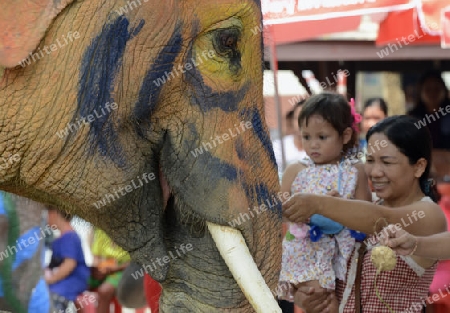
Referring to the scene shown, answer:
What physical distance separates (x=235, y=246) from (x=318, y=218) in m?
1.19

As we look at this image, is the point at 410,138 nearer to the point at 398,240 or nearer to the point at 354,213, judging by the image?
the point at 354,213

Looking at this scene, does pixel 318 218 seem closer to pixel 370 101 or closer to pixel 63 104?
pixel 63 104

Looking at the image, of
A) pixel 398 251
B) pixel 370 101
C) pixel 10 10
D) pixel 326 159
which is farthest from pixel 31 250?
pixel 370 101

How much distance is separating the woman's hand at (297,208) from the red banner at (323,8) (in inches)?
92.3

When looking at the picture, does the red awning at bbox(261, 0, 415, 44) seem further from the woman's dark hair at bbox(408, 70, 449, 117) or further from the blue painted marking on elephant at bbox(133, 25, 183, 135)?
the blue painted marking on elephant at bbox(133, 25, 183, 135)

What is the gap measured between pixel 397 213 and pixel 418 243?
0.93 ft

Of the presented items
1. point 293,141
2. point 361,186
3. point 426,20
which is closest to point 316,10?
point 426,20

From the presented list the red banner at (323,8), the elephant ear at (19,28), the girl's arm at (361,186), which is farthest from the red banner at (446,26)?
the elephant ear at (19,28)

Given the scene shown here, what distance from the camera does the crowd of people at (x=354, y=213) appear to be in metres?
3.25

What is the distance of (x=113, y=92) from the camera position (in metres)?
Result: 2.17

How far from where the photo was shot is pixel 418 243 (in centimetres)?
297

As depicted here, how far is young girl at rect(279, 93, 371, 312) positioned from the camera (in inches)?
135

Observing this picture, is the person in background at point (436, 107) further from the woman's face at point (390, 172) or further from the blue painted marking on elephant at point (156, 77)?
the blue painted marking on elephant at point (156, 77)

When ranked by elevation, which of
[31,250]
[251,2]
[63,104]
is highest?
[251,2]
